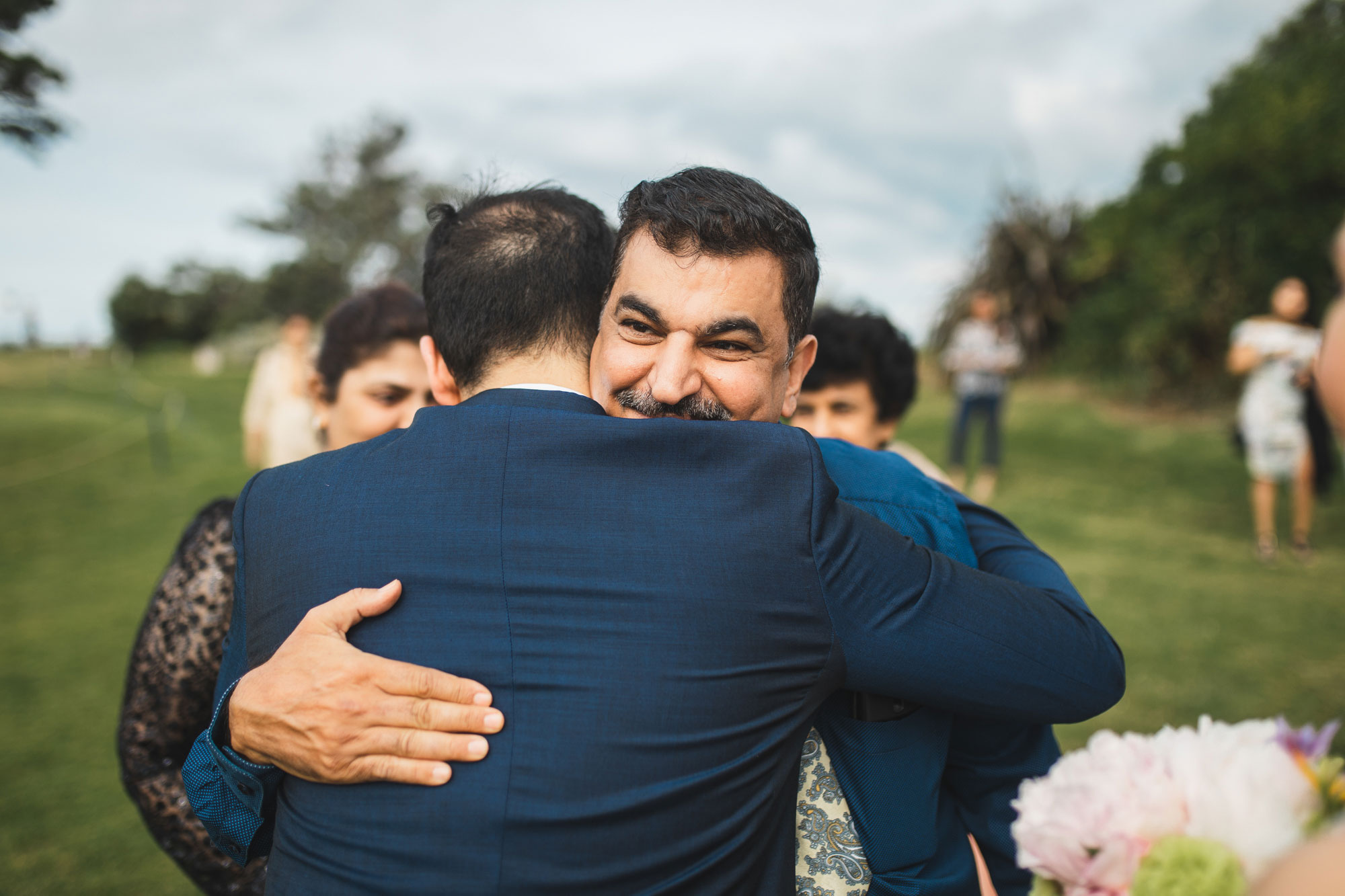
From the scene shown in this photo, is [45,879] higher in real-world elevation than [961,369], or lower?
lower

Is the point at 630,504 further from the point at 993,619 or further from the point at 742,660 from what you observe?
the point at 993,619

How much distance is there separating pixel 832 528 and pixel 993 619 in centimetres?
36

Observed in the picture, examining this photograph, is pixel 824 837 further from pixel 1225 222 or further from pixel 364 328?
pixel 1225 222

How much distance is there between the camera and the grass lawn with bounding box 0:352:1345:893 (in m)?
4.09

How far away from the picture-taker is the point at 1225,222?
45.2ft

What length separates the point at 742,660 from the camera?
49.4 inches

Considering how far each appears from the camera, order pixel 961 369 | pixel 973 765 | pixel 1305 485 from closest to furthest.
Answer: pixel 973 765, pixel 1305 485, pixel 961 369

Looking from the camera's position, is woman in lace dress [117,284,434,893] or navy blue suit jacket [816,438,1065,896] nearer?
navy blue suit jacket [816,438,1065,896]

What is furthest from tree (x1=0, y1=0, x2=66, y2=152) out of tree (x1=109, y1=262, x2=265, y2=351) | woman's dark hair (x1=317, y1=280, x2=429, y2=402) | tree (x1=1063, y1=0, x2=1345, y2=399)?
tree (x1=109, y1=262, x2=265, y2=351)

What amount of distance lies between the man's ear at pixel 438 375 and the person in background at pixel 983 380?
920cm

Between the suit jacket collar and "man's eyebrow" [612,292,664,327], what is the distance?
0.36m

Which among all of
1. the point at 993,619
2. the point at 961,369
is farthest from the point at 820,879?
the point at 961,369

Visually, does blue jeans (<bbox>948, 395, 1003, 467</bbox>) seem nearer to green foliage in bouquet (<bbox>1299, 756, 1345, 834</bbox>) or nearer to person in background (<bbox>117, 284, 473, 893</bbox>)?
person in background (<bbox>117, 284, 473, 893</bbox>)

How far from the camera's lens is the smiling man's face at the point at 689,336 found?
1813 millimetres
